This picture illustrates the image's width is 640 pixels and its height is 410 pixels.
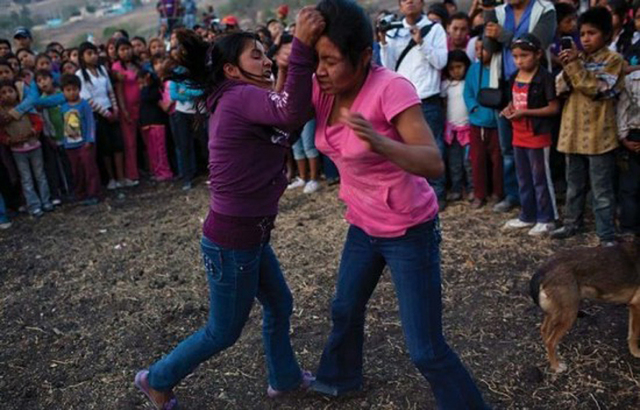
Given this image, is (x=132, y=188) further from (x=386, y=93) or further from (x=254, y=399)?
(x=386, y=93)

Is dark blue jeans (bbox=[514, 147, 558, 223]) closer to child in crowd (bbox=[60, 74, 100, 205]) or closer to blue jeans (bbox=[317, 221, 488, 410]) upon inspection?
blue jeans (bbox=[317, 221, 488, 410])

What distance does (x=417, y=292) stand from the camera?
262cm

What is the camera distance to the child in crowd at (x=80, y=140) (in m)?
7.90

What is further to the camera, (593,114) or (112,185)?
(112,185)

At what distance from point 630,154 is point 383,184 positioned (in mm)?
3428

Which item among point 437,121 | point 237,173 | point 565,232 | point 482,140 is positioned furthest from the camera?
point 437,121

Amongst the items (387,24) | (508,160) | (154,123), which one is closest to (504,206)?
(508,160)

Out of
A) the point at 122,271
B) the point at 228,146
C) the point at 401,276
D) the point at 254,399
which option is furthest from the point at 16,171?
the point at 401,276

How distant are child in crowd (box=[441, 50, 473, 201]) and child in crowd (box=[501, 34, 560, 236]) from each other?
2.63 feet

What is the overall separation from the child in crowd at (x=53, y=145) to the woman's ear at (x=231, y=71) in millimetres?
6056

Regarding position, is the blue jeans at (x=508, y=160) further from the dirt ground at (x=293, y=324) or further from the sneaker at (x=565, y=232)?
the sneaker at (x=565, y=232)

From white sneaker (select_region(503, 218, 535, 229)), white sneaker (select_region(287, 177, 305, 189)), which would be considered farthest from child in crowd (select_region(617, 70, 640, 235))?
white sneaker (select_region(287, 177, 305, 189))

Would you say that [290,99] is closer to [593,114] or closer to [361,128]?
[361,128]

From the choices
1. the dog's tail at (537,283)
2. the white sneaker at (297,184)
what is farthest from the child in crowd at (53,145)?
the dog's tail at (537,283)
